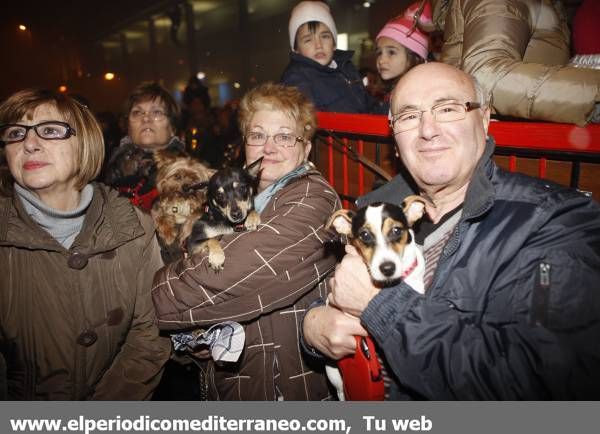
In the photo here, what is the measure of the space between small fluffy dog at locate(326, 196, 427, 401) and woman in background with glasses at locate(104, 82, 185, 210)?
236cm

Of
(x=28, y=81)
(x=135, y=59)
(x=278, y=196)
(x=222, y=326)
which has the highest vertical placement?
(x=135, y=59)

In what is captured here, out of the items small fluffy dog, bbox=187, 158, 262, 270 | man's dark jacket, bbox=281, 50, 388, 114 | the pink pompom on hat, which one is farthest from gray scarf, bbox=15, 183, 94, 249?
the pink pompom on hat

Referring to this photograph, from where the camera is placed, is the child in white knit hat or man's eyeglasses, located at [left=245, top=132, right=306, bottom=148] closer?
man's eyeglasses, located at [left=245, top=132, right=306, bottom=148]

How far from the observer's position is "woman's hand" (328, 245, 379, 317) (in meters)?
1.80

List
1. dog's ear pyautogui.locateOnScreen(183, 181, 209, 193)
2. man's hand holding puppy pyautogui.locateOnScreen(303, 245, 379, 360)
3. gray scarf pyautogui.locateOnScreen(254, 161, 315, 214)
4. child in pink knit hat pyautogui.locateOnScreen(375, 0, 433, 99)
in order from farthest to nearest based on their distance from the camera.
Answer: child in pink knit hat pyautogui.locateOnScreen(375, 0, 433, 99)
dog's ear pyautogui.locateOnScreen(183, 181, 209, 193)
gray scarf pyautogui.locateOnScreen(254, 161, 315, 214)
man's hand holding puppy pyautogui.locateOnScreen(303, 245, 379, 360)

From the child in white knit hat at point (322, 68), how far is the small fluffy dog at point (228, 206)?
156 cm

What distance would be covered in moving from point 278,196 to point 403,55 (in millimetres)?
3043

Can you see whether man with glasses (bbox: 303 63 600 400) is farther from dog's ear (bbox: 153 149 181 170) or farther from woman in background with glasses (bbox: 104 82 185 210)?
woman in background with glasses (bbox: 104 82 185 210)

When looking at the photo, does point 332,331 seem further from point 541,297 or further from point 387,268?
point 541,297

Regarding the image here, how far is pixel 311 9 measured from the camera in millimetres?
4465

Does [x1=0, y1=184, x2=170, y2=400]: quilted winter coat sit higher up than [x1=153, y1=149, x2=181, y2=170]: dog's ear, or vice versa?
[x1=153, y1=149, x2=181, y2=170]: dog's ear

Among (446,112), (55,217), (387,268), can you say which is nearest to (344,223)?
(387,268)

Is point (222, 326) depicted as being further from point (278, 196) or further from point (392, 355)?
point (392, 355)

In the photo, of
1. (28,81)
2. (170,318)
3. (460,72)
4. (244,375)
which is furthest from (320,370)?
(28,81)
